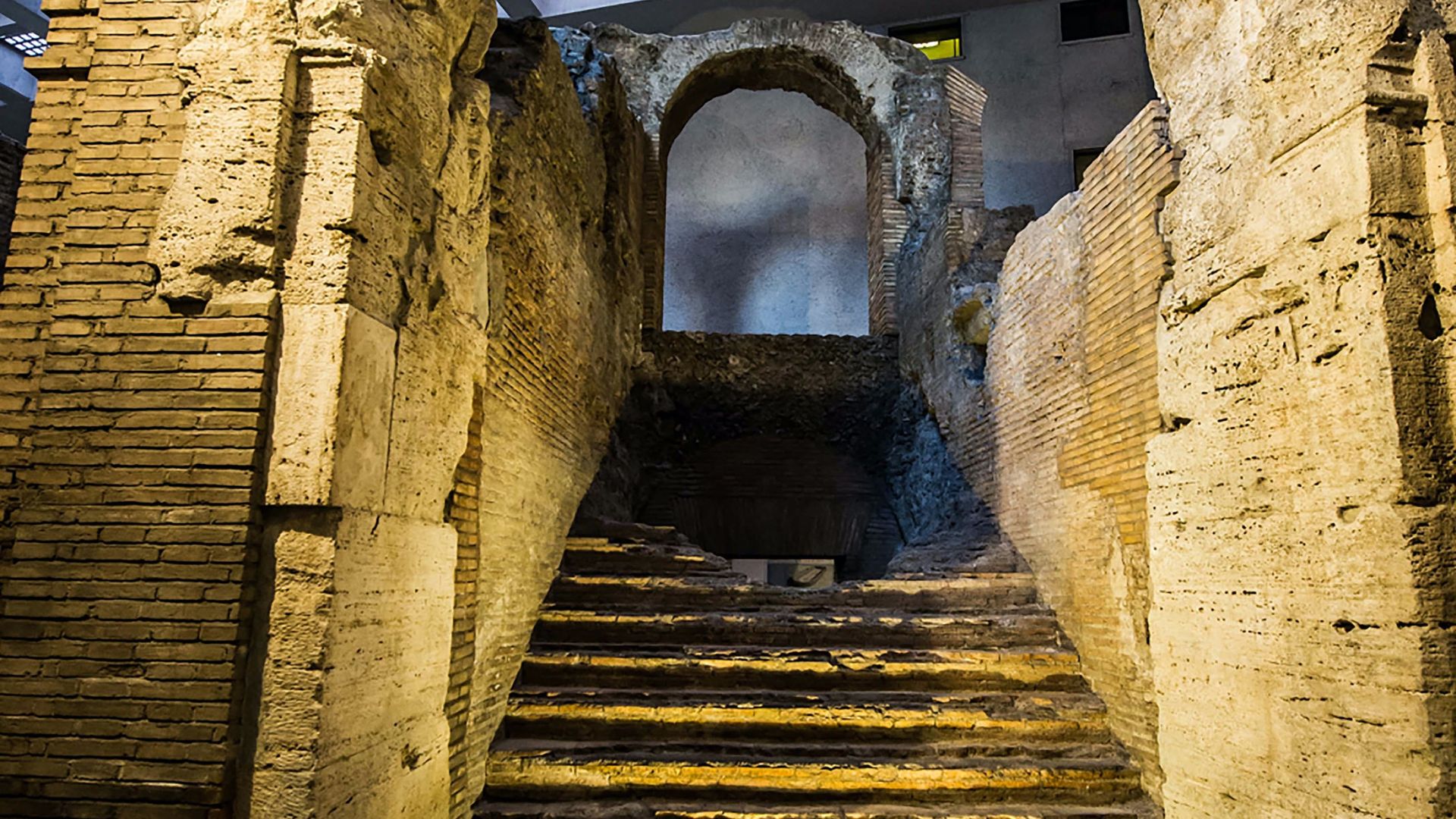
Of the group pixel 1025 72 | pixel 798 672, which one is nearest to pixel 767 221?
pixel 1025 72

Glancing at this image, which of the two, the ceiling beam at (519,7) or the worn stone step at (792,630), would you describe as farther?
the ceiling beam at (519,7)

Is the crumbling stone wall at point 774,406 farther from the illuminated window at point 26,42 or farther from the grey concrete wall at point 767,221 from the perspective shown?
the illuminated window at point 26,42

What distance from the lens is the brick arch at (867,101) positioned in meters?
10.1

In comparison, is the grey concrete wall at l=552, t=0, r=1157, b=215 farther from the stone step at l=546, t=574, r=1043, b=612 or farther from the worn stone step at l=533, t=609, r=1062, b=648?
the worn stone step at l=533, t=609, r=1062, b=648

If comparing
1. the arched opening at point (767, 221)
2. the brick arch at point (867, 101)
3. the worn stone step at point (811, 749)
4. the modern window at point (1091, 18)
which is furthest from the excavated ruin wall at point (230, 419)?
the modern window at point (1091, 18)

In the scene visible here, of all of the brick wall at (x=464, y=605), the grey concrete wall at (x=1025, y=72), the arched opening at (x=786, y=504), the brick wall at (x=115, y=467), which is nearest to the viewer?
the brick wall at (x=115, y=467)

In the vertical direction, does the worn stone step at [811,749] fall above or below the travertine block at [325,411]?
below

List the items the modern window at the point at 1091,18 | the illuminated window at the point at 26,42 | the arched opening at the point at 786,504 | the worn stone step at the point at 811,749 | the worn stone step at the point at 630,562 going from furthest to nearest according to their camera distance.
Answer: the modern window at the point at 1091,18 < the illuminated window at the point at 26,42 < the arched opening at the point at 786,504 < the worn stone step at the point at 630,562 < the worn stone step at the point at 811,749

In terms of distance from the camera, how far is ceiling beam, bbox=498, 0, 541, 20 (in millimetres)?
12896

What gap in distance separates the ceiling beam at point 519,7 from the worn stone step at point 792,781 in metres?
11.5

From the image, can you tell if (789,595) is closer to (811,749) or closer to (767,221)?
(811,749)

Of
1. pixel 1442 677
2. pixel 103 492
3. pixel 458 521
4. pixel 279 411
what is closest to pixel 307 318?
pixel 279 411

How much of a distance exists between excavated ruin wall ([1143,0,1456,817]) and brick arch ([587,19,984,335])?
6.28 m

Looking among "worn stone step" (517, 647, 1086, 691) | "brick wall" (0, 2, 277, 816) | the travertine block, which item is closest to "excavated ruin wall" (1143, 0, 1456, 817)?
"worn stone step" (517, 647, 1086, 691)
